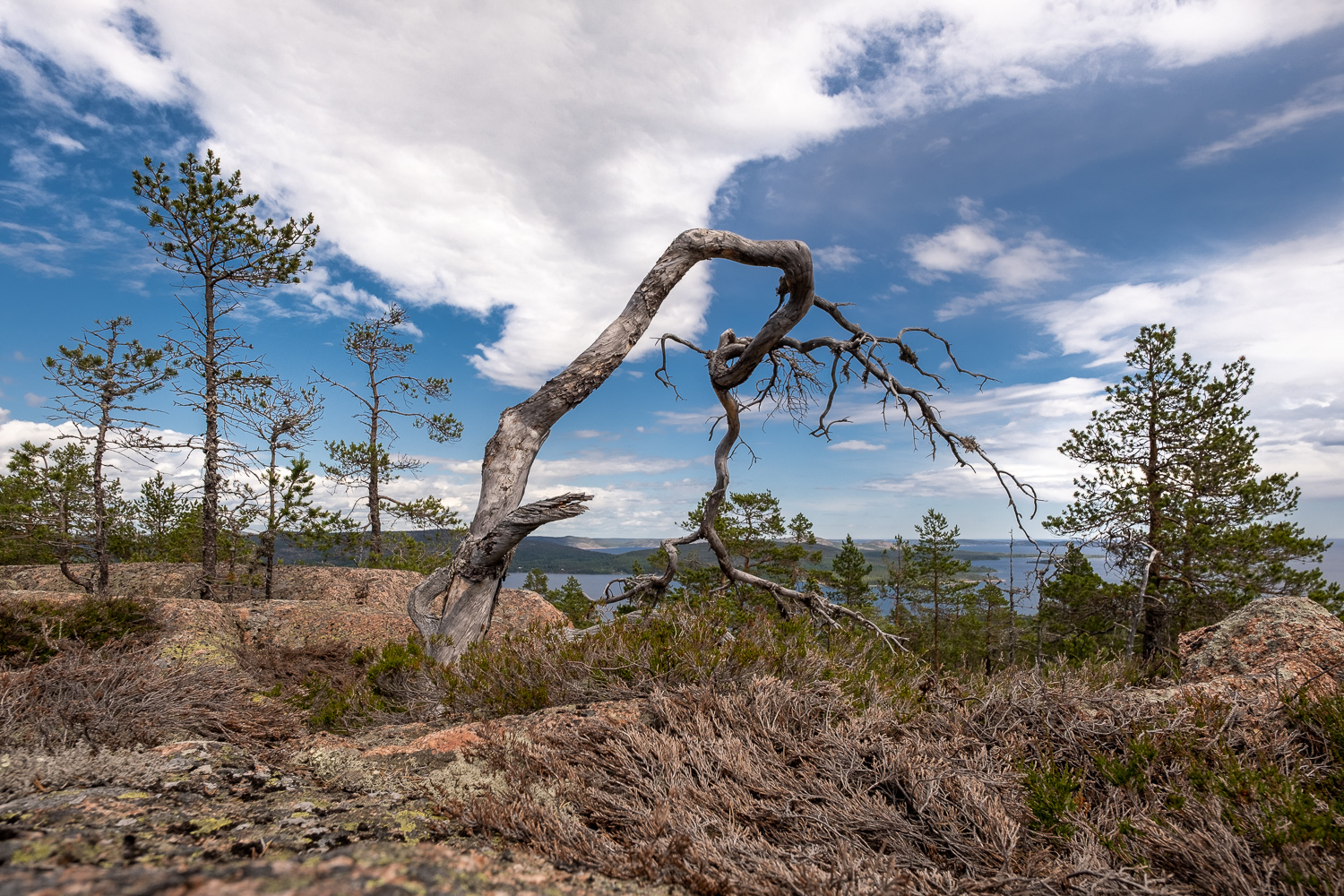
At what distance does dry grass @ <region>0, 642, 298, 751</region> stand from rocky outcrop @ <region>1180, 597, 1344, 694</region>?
594 centimetres

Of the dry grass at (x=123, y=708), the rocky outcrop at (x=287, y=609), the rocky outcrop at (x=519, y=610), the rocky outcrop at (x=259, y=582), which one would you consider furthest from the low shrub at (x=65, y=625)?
the rocky outcrop at (x=259, y=582)

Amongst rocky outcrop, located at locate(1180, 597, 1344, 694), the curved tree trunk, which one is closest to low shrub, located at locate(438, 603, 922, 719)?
the curved tree trunk

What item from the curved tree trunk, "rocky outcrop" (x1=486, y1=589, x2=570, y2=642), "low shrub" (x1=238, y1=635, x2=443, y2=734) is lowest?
"rocky outcrop" (x1=486, y1=589, x2=570, y2=642)

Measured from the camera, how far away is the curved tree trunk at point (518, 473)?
4.96 meters

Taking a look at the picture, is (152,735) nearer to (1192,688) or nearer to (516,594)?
(1192,688)

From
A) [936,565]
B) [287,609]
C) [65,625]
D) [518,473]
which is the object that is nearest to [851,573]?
[936,565]

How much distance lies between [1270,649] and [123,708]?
25.0 ft

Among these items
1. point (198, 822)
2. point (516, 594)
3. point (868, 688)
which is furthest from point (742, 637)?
point (516, 594)

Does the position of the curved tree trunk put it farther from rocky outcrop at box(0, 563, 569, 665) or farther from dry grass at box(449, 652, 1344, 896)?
dry grass at box(449, 652, 1344, 896)

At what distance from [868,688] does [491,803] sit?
7.60ft

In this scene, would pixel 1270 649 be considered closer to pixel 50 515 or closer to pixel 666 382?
pixel 666 382

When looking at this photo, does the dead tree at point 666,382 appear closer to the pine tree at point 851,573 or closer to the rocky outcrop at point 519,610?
the rocky outcrop at point 519,610

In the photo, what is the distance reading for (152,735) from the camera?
301cm

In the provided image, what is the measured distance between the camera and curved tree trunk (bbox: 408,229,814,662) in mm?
4965
